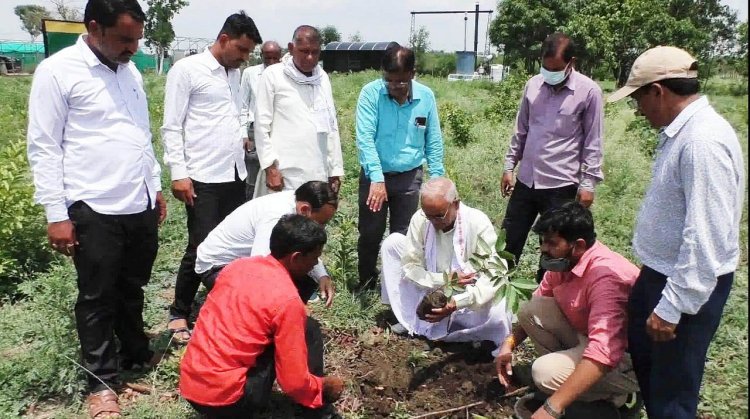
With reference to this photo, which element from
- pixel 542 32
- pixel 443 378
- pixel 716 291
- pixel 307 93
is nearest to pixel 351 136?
pixel 307 93

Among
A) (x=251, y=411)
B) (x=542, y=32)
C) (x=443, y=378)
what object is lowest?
(x=443, y=378)

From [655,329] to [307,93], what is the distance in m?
2.50

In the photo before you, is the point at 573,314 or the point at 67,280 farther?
the point at 67,280

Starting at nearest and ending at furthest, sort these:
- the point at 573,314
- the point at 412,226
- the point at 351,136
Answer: the point at 573,314, the point at 412,226, the point at 351,136

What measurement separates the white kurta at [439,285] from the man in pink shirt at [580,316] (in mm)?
398

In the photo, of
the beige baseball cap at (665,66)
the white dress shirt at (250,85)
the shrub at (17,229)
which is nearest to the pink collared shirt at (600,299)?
the beige baseball cap at (665,66)

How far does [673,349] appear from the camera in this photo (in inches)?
78.8

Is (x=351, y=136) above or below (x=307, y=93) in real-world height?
below

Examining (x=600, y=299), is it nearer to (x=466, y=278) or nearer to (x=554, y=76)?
(x=466, y=278)

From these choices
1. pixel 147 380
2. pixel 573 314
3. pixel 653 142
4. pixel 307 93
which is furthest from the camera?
pixel 653 142

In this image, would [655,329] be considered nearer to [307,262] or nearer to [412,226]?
[307,262]

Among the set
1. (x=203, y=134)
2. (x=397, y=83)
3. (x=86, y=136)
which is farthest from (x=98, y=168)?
(x=397, y=83)

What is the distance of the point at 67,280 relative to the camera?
3.78 m

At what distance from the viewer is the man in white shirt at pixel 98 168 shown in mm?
2402
